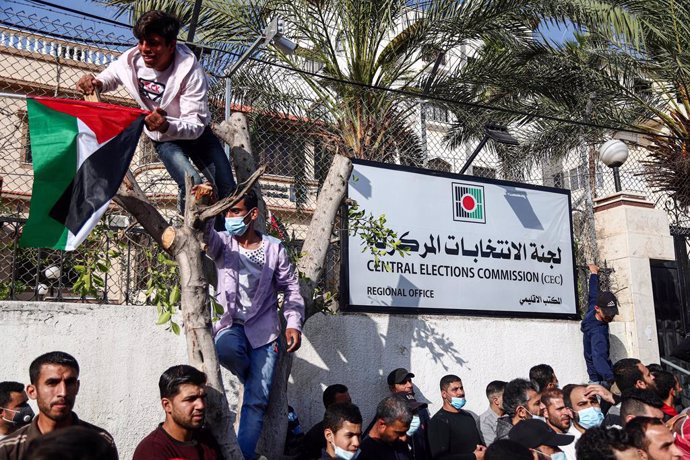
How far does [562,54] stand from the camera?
37.6ft

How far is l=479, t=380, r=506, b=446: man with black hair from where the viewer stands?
20.7ft

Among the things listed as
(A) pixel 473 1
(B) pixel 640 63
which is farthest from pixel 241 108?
(B) pixel 640 63

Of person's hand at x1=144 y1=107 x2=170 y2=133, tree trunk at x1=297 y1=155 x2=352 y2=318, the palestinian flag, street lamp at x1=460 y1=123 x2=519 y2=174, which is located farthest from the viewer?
street lamp at x1=460 y1=123 x2=519 y2=174

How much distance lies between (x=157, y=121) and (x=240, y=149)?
1.25m

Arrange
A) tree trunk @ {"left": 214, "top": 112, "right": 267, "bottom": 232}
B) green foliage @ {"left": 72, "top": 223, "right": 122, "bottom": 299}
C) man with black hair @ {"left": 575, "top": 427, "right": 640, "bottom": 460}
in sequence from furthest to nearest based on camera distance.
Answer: tree trunk @ {"left": 214, "top": 112, "right": 267, "bottom": 232} → green foliage @ {"left": 72, "top": 223, "right": 122, "bottom": 299} → man with black hair @ {"left": 575, "top": 427, "right": 640, "bottom": 460}

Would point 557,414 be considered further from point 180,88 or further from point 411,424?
point 180,88

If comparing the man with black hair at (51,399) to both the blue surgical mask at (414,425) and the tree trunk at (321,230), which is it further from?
the blue surgical mask at (414,425)

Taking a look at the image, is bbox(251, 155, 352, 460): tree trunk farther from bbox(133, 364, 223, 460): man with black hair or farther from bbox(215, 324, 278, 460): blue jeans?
bbox(133, 364, 223, 460): man with black hair

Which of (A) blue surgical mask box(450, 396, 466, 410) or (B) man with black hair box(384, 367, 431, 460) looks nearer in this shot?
(B) man with black hair box(384, 367, 431, 460)

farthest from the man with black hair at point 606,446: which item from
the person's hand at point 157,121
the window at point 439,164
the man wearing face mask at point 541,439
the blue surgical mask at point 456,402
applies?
the window at point 439,164

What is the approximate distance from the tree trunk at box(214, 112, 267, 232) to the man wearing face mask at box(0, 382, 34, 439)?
1815 mm

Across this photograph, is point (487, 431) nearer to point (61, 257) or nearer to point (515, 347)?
point (515, 347)

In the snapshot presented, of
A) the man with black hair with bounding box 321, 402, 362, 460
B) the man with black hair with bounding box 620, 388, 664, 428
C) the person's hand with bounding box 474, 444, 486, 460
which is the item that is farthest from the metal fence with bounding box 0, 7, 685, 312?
the man with black hair with bounding box 620, 388, 664, 428

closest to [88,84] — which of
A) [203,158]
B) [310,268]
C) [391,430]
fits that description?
[203,158]
